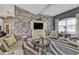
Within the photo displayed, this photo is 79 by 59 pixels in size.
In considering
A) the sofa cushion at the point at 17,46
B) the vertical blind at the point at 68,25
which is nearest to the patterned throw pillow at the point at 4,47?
the sofa cushion at the point at 17,46

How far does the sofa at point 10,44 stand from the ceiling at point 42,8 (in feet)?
1.52

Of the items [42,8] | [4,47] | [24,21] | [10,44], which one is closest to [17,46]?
[10,44]

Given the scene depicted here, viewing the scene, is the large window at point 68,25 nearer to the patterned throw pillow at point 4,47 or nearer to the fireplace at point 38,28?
the fireplace at point 38,28

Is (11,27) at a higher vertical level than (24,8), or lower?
lower

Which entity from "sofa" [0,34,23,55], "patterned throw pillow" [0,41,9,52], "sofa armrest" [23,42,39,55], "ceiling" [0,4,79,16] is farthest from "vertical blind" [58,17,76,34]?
"patterned throw pillow" [0,41,9,52]

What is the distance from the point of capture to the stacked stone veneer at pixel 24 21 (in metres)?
2.15

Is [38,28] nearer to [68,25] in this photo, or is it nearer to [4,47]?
[68,25]

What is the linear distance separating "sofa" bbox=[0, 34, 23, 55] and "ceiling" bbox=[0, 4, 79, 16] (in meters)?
0.46

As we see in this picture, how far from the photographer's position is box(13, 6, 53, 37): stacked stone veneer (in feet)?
7.04
